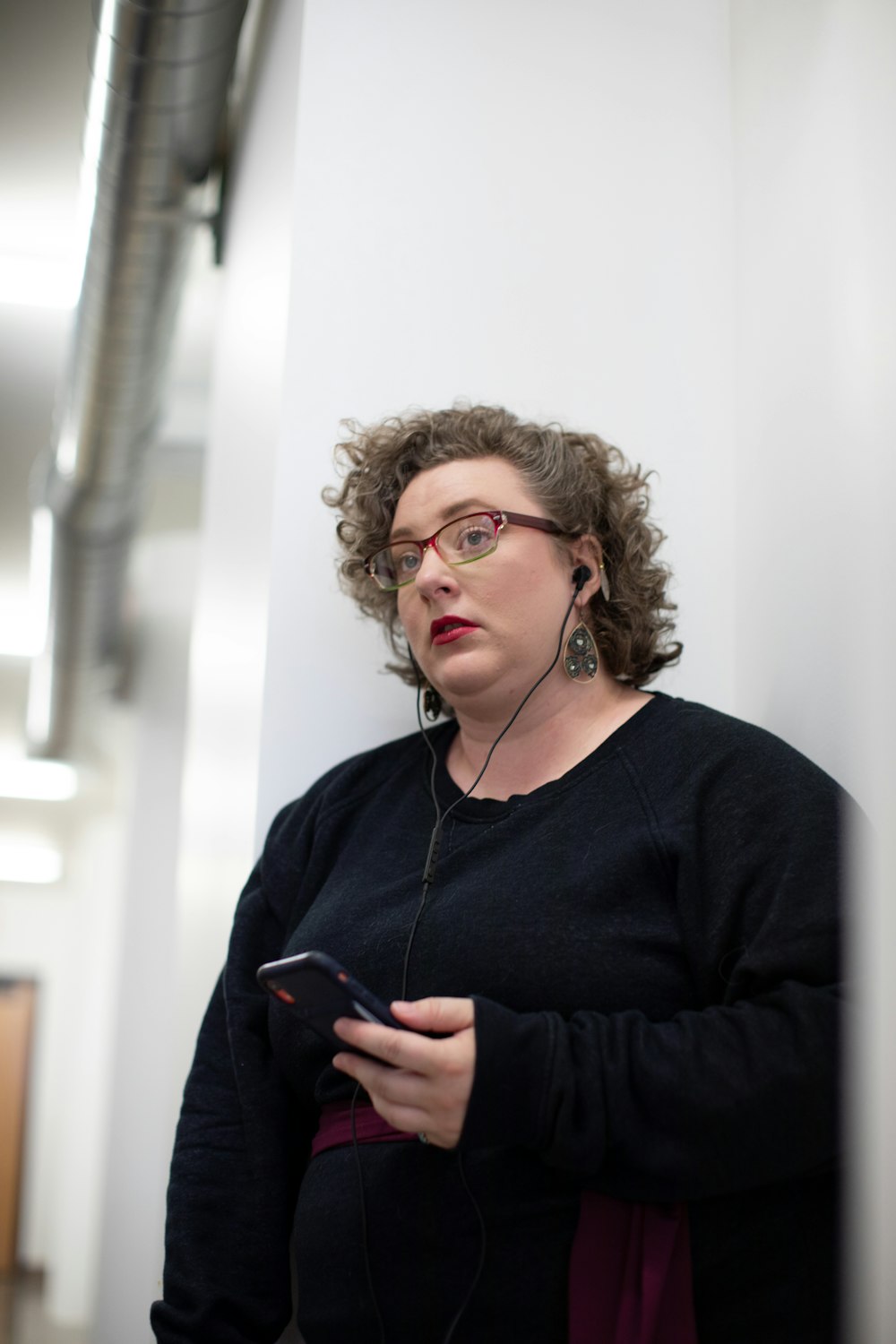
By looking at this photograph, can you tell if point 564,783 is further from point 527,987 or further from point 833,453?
point 833,453

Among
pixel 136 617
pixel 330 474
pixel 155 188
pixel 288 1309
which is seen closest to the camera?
pixel 288 1309

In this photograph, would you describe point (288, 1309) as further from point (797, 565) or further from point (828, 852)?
point (797, 565)

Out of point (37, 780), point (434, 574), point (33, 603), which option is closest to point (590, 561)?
point (434, 574)

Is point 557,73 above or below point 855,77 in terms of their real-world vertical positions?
above

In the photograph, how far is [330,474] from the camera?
2.18 m

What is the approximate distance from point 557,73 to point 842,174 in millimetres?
Result: 833

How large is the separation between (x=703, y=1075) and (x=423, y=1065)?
0.27 meters

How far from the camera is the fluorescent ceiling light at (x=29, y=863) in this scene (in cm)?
1104

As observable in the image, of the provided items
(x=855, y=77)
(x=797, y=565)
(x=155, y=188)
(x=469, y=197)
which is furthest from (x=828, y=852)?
(x=155, y=188)

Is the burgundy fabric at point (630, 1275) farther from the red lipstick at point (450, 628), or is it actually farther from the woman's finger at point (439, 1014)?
the red lipstick at point (450, 628)

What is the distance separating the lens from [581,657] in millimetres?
1794

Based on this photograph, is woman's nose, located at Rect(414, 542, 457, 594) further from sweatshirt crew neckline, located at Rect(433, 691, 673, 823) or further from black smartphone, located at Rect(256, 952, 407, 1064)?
black smartphone, located at Rect(256, 952, 407, 1064)

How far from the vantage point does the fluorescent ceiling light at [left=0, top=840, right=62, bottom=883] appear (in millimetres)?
11039

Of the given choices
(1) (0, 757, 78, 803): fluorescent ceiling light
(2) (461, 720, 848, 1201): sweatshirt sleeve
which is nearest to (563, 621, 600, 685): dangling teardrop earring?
(2) (461, 720, 848, 1201): sweatshirt sleeve
